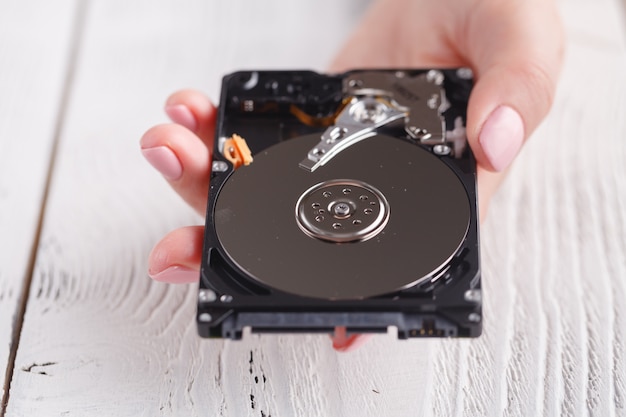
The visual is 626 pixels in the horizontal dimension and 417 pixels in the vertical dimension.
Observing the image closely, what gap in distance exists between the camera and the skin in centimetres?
156

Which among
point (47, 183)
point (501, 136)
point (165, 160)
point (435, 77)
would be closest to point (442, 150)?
point (501, 136)

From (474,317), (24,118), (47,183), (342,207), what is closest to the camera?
(474,317)

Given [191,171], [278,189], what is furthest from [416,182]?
[191,171]

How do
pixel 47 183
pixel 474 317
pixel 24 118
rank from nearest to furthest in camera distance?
1. pixel 474 317
2. pixel 47 183
3. pixel 24 118

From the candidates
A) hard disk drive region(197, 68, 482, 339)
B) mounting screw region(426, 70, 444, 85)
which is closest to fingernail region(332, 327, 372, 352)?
hard disk drive region(197, 68, 482, 339)

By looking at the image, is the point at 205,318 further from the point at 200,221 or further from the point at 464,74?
the point at 464,74

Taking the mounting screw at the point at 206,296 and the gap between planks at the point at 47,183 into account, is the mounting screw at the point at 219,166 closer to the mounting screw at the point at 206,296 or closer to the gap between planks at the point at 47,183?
the mounting screw at the point at 206,296

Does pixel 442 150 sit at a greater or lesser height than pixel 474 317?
greater

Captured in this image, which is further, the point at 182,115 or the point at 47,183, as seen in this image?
the point at 47,183

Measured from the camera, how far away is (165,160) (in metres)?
1.63

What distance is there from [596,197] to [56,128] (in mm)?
1136

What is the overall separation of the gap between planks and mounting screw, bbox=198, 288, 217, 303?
14.8 inches

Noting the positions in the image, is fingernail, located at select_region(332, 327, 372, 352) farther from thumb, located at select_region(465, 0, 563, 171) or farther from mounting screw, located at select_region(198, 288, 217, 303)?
thumb, located at select_region(465, 0, 563, 171)

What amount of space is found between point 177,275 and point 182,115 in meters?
0.37
